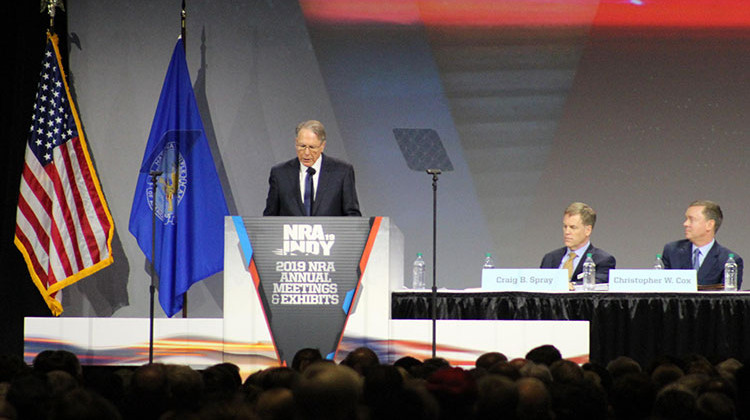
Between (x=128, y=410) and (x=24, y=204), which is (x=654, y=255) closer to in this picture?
(x=24, y=204)

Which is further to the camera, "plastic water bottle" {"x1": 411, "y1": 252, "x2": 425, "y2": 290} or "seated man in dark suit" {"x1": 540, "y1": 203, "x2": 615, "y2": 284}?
"plastic water bottle" {"x1": 411, "y1": 252, "x2": 425, "y2": 290}

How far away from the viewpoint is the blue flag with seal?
7.70 m

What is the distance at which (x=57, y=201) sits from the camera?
7547mm

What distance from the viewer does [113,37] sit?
8516 millimetres

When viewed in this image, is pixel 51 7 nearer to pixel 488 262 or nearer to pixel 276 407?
pixel 488 262

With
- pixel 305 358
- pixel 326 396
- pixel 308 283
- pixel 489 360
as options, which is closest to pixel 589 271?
pixel 308 283

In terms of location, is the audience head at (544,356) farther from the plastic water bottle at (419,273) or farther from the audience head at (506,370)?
the plastic water bottle at (419,273)

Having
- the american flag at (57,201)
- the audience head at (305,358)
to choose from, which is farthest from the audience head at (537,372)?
the american flag at (57,201)

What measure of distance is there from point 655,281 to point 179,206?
372 cm

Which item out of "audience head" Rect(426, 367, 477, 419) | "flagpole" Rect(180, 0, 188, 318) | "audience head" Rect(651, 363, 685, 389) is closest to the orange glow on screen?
"flagpole" Rect(180, 0, 188, 318)

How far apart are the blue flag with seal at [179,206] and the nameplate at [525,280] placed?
265 centimetres

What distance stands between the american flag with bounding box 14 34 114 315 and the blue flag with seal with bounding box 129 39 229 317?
1.12ft

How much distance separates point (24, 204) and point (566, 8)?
15.4 ft

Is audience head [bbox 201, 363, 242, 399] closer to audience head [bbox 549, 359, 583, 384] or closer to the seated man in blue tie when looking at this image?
audience head [bbox 549, 359, 583, 384]
